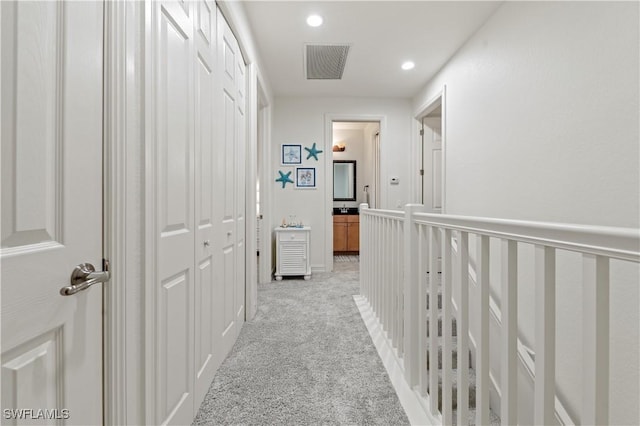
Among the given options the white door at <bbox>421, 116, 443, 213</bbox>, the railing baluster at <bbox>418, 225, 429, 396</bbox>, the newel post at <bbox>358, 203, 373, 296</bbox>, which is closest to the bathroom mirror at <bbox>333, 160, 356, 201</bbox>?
the white door at <bbox>421, 116, 443, 213</bbox>

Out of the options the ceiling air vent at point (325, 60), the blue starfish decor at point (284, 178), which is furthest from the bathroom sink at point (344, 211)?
the ceiling air vent at point (325, 60)

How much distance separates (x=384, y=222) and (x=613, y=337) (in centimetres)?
136

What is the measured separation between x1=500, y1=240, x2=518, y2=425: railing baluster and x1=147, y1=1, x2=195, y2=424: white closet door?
1.08 meters

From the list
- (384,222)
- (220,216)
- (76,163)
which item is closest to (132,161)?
(76,163)

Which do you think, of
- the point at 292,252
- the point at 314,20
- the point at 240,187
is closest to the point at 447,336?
the point at 240,187

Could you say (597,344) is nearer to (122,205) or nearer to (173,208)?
(122,205)

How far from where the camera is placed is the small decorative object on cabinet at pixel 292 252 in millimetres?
3930

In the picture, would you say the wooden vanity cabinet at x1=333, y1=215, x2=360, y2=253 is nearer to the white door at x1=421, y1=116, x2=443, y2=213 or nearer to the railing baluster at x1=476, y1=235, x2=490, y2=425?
the white door at x1=421, y1=116, x2=443, y2=213

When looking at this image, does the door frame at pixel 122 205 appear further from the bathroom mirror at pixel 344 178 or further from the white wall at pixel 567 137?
the bathroom mirror at pixel 344 178

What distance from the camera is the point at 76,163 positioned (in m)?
0.71

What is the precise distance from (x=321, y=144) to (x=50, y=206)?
388 cm

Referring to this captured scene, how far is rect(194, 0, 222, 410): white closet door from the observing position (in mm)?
1406

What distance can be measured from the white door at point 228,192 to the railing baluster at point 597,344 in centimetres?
159

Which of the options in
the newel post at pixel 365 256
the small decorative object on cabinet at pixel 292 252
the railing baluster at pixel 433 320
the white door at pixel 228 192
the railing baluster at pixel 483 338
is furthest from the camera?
the small decorative object on cabinet at pixel 292 252
